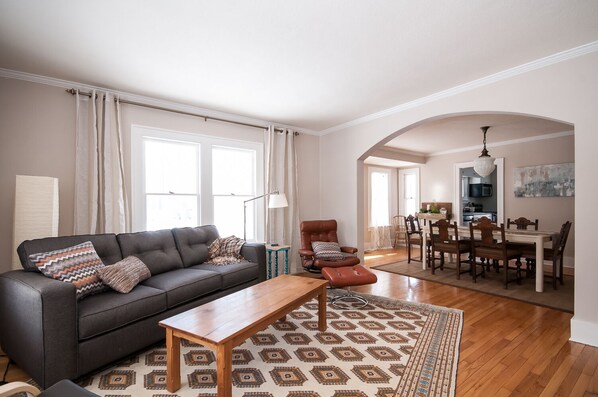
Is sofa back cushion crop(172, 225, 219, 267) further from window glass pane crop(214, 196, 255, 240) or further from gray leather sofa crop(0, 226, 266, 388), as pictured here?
window glass pane crop(214, 196, 255, 240)

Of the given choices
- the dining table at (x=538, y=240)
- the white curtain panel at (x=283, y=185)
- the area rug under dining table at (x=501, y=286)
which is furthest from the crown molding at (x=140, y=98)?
the dining table at (x=538, y=240)

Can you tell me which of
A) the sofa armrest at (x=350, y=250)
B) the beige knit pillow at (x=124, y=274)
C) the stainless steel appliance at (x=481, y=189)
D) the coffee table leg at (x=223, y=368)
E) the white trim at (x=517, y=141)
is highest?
the white trim at (x=517, y=141)

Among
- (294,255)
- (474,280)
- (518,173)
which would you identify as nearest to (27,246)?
(294,255)

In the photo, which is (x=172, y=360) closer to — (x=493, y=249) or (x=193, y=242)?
(x=193, y=242)

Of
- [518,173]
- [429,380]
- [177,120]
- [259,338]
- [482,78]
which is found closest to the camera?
[429,380]

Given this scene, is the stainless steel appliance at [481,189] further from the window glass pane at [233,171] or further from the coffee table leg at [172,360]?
the coffee table leg at [172,360]

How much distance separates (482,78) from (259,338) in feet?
12.0

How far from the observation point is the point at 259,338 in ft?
8.98

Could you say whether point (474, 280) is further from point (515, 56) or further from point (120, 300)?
point (120, 300)

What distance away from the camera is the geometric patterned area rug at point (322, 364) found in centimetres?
200

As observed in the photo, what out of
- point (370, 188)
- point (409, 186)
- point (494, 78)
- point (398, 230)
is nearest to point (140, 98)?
point (494, 78)

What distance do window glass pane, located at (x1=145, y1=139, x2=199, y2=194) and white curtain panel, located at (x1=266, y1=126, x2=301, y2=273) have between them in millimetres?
1207

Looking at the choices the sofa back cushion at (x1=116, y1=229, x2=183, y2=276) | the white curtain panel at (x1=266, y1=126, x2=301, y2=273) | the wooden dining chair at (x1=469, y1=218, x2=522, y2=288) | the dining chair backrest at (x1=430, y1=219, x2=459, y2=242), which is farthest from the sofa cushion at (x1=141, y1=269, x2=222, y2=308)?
the wooden dining chair at (x1=469, y1=218, x2=522, y2=288)

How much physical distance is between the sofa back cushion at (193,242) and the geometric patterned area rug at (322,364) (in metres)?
1.12
